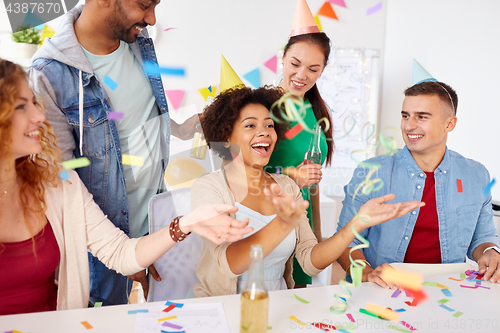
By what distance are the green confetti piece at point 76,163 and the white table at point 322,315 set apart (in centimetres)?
46

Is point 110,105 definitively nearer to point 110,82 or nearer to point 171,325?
point 110,82

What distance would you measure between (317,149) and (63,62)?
101 centimetres

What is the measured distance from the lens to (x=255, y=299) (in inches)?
31.6

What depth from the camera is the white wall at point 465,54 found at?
2281 millimetres

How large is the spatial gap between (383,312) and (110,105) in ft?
3.55

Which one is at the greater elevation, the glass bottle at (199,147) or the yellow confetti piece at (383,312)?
the glass bottle at (199,147)

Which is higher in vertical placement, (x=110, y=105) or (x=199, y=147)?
(x=110, y=105)

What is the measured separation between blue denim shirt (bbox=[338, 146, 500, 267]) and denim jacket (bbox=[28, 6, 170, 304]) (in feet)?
2.84

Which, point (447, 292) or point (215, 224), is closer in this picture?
point (215, 224)

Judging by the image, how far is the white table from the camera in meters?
0.89

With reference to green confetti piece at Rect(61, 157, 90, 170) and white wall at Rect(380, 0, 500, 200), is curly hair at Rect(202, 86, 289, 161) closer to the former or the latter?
green confetti piece at Rect(61, 157, 90, 170)

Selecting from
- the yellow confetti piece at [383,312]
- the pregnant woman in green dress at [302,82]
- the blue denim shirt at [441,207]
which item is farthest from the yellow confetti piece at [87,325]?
the blue denim shirt at [441,207]

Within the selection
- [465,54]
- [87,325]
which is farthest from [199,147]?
[465,54]

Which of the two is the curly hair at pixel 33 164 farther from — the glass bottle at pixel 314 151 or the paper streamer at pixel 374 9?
the paper streamer at pixel 374 9
